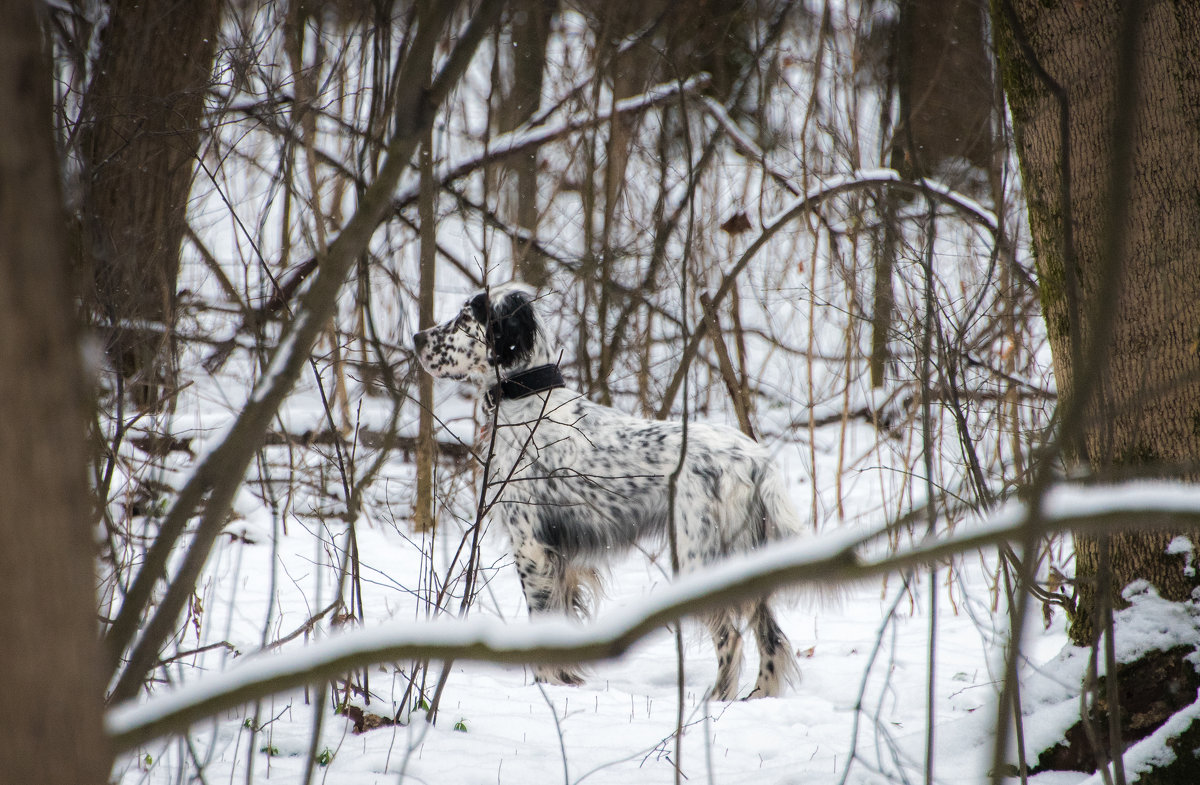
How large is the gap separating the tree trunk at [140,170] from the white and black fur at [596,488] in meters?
1.33

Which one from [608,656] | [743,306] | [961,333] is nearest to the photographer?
[608,656]

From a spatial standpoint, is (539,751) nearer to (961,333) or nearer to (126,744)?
(961,333)

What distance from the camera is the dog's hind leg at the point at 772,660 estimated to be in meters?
4.00

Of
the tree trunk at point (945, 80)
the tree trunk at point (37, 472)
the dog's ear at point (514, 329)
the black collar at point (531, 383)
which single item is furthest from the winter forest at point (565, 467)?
the tree trunk at point (945, 80)

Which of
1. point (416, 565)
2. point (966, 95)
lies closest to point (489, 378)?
point (416, 565)

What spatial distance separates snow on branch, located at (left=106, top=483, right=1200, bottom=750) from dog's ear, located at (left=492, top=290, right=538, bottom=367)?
3867 mm

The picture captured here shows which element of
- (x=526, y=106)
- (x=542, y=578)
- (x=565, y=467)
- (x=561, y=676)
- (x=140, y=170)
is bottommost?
(x=561, y=676)

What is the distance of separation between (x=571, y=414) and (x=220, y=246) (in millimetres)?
9234

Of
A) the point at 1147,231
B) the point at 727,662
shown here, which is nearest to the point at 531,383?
the point at 727,662

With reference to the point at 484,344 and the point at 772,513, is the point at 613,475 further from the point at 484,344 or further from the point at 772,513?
the point at 484,344

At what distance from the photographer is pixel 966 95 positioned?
877cm

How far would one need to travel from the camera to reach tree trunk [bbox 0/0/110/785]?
0.46m

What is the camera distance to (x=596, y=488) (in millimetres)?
4578

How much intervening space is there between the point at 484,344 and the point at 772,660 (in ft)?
6.62
